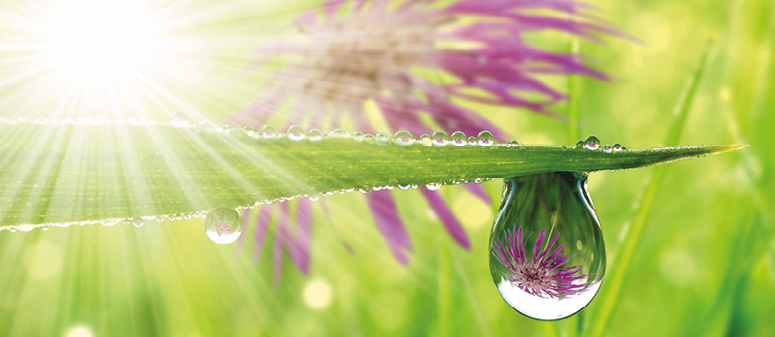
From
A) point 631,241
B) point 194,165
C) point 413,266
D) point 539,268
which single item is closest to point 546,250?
point 539,268

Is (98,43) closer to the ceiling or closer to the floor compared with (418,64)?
closer to the floor

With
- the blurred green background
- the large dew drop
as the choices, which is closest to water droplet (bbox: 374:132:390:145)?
the large dew drop

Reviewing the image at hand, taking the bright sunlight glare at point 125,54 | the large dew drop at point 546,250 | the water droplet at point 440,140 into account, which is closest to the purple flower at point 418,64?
the bright sunlight glare at point 125,54

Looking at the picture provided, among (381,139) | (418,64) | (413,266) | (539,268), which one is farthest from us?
(413,266)

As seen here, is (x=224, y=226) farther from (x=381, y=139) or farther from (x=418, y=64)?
(x=418, y=64)

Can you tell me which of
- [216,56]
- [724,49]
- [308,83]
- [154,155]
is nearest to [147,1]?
[216,56]

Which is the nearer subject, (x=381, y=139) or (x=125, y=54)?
(x=381, y=139)
